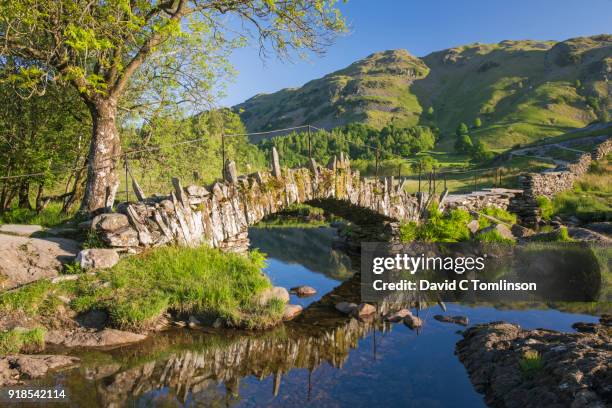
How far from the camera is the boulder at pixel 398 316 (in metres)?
11.7

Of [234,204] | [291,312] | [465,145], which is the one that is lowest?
[291,312]

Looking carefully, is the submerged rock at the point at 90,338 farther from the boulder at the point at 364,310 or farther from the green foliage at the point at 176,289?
the boulder at the point at 364,310

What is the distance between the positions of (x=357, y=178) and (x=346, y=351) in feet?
25.1

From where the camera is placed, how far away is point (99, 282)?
9.89 m

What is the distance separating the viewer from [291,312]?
1155 cm

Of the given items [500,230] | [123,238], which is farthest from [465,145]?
[123,238]

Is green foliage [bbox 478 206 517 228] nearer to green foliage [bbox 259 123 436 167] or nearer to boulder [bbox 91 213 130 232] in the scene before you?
boulder [bbox 91 213 130 232]

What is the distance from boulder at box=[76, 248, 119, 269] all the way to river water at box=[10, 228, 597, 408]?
7.34ft

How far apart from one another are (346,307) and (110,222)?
6.68m

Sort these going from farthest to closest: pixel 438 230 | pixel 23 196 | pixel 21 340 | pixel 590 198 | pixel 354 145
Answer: pixel 354 145, pixel 590 198, pixel 23 196, pixel 438 230, pixel 21 340

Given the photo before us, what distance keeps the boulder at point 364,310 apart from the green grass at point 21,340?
24.4ft

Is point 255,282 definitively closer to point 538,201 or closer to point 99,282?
point 99,282

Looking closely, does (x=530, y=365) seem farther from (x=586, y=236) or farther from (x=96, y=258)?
(x=586, y=236)

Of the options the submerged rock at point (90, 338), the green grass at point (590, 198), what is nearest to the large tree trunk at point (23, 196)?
the submerged rock at point (90, 338)
